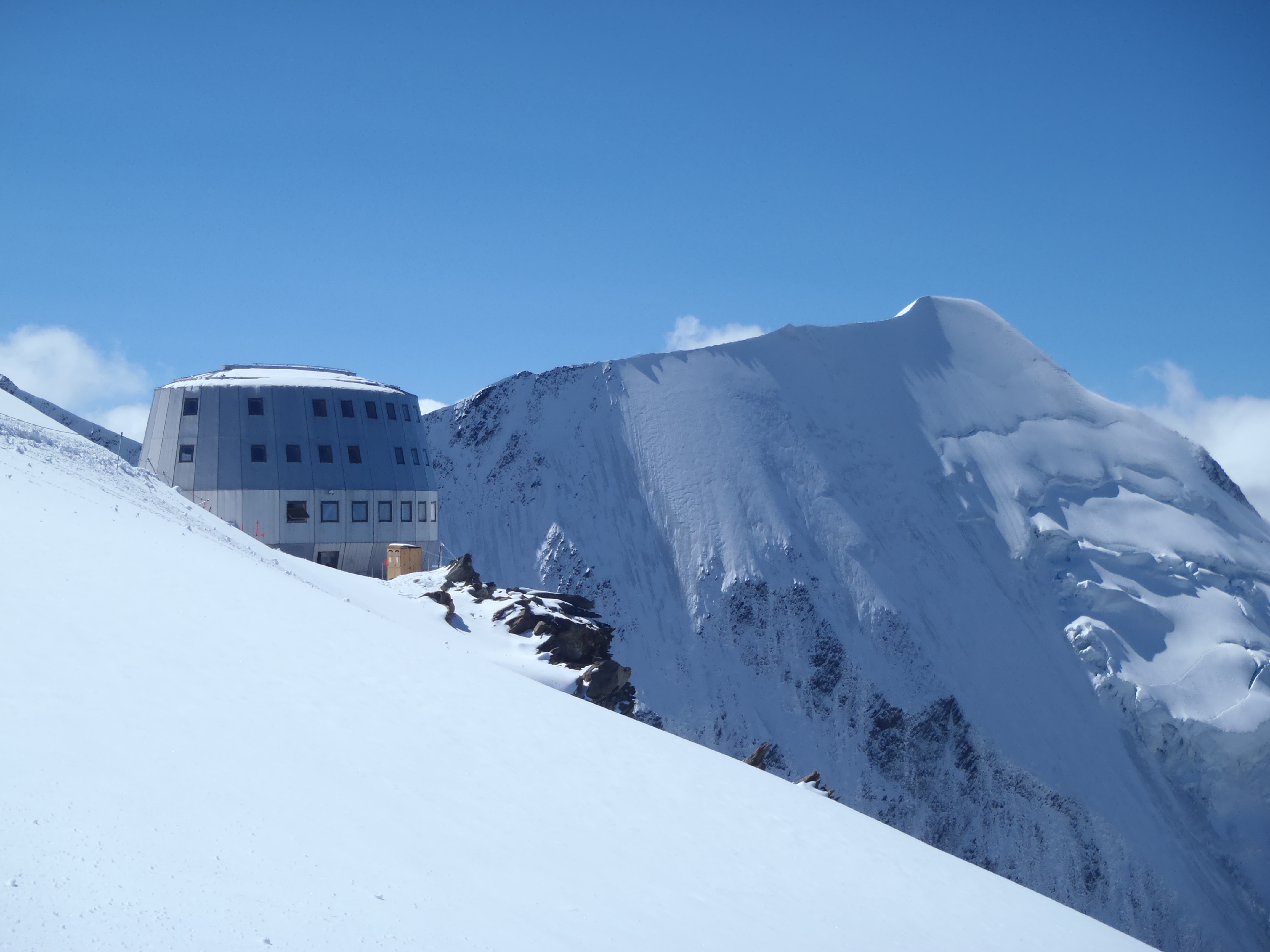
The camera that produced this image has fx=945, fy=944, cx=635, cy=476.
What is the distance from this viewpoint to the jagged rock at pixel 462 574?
20.8m

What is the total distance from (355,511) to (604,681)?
1358cm

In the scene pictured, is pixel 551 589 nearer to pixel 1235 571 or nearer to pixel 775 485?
pixel 775 485

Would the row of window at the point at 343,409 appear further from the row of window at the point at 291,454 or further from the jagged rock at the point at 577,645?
the jagged rock at the point at 577,645

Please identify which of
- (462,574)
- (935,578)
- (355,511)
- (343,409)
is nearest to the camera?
(462,574)

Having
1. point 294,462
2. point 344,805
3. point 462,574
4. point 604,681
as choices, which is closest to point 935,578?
point 294,462

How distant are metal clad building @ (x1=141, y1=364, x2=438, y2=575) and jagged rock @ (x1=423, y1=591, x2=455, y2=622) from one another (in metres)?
9.41

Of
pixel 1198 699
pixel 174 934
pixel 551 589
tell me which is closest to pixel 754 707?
pixel 551 589

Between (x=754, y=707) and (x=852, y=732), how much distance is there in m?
4.64

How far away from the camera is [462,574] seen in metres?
20.9

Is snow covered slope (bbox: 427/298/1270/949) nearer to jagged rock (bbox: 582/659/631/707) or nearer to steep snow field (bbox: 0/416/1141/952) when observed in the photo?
jagged rock (bbox: 582/659/631/707)

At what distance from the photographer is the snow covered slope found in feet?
134

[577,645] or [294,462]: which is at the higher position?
[294,462]

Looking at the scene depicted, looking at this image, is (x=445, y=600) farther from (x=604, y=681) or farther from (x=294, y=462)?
(x=294, y=462)

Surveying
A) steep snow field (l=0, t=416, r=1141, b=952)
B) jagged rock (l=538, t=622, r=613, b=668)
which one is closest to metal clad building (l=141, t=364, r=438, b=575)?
jagged rock (l=538, t=622, r=613, b=668)
